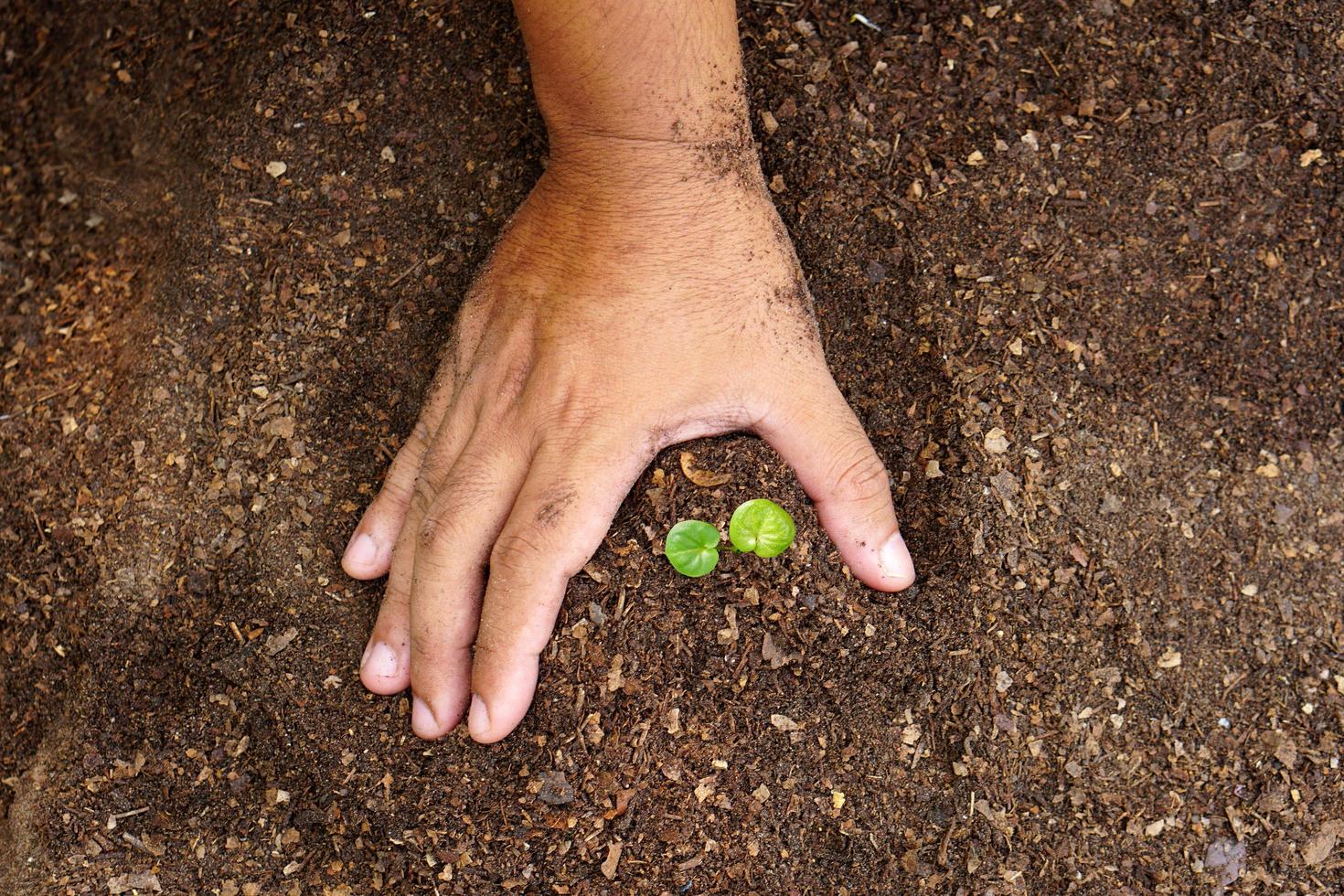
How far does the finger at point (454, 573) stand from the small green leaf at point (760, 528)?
0.34 metres

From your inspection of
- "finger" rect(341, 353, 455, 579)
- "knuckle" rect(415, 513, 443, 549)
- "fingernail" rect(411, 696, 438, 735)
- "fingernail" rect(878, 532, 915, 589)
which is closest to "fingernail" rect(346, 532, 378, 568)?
"finger" rect(341, 353, 455, 579)

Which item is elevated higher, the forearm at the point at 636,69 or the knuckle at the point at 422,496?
the forearm at the point at 636,69

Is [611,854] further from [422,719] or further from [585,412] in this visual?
[585,412]

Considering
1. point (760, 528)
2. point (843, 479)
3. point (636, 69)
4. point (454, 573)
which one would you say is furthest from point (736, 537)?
point (636, 69)

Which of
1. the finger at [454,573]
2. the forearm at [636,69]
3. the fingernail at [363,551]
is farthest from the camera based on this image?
the fingernail at [363,551]

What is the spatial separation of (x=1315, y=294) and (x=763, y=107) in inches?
38.9

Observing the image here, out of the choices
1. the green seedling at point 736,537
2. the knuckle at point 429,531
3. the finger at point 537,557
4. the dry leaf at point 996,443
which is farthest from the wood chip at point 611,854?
the dry leaf at point 996,443

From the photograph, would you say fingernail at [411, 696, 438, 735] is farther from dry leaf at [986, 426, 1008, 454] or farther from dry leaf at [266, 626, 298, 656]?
dry leaf at [986, 426, 1008, 454]

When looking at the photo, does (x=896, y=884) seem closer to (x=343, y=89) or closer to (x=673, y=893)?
(x=673, y=893)

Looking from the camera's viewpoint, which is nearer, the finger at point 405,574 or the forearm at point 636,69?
the forearm at point 636,69

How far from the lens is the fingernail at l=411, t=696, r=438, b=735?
157 cm

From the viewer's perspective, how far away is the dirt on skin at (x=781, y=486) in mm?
1519

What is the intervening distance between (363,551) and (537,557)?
0.35 m

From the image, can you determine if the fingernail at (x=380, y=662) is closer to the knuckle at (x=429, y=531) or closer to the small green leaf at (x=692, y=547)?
the knuckle at (x=429, y=531)
